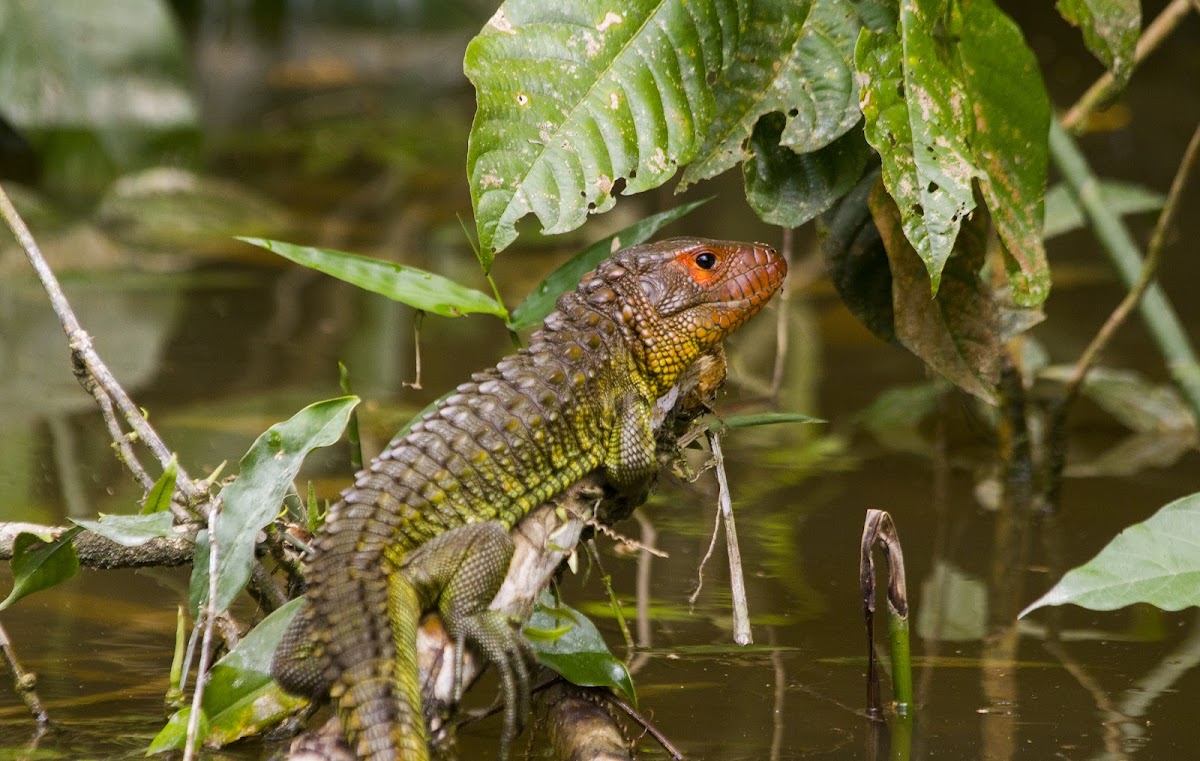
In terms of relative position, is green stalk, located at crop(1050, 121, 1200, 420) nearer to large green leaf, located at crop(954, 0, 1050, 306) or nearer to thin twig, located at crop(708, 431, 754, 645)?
large green leaf, located at crop(954, 0, 1050, 306)

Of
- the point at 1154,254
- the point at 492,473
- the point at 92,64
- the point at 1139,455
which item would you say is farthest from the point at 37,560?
the point at 92,64

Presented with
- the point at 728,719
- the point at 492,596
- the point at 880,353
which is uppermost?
the point at 880,353

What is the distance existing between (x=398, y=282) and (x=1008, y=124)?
3.84ft

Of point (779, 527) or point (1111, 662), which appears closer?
point (1111, 662)

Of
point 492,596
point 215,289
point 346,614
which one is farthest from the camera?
point 215,289

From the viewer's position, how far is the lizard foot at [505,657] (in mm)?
2217

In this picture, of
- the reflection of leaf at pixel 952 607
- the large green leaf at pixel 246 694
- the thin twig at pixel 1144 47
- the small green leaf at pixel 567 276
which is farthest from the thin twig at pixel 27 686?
Answer: the thin twig at pixel 1144 47

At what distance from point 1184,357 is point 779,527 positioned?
1.32 metres

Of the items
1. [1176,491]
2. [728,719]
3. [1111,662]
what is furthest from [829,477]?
[728,719]

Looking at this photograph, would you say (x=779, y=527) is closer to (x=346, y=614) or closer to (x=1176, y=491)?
(x=1176, y=491)

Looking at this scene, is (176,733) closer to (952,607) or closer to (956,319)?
(956,319)

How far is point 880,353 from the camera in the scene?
593 centimetres

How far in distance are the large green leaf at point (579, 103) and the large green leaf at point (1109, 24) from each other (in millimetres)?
746

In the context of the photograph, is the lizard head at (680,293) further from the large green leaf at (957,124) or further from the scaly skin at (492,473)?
the large green leaf at (957,124)
